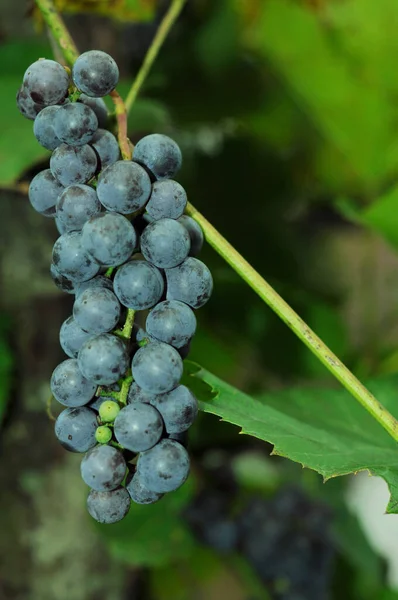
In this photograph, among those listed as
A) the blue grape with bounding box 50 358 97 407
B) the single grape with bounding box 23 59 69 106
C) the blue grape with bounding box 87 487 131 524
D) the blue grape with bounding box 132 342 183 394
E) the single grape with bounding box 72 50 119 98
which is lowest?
the blue grape with bounding box 87 487 131 524

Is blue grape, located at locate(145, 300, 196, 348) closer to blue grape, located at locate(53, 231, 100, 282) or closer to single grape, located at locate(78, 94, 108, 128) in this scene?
blue grape, located at locate(53, 231, 100, 282)

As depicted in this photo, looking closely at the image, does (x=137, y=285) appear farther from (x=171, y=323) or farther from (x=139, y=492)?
(x=139, y=492)

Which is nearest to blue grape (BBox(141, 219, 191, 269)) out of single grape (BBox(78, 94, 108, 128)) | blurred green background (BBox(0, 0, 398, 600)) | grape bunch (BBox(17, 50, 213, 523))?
grape bunch (BBox(17, 50, 213, 523))

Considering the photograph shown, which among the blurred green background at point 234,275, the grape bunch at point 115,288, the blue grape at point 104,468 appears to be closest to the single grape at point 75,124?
the grape bunch at point 115,288

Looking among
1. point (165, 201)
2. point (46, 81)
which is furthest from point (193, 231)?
point (46, 81)

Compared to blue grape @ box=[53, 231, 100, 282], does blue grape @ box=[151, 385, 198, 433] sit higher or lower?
lower

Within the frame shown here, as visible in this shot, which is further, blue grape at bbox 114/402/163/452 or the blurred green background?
the blurred green background

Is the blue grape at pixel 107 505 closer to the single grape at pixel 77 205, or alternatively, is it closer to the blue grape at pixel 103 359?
the blue grape at pixel 103 359
